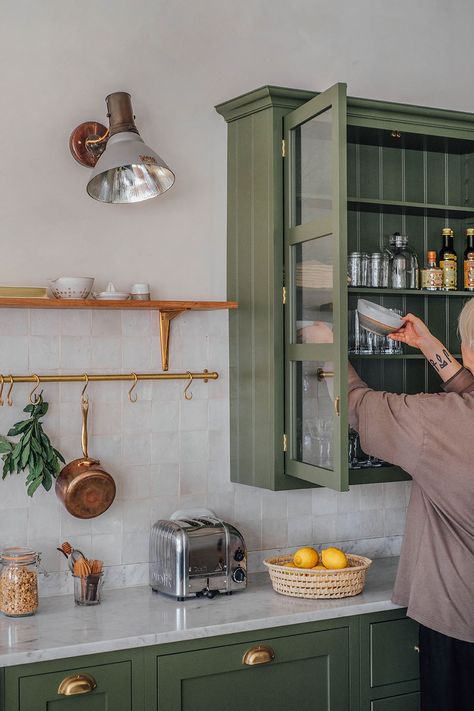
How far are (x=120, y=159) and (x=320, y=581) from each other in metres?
1.54

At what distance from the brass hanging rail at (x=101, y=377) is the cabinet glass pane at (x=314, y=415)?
401 mm

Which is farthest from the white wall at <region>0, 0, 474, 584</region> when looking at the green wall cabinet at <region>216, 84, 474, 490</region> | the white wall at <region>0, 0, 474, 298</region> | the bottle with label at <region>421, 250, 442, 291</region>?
the bottle with label at <region>421, 250, 442, 291</region>

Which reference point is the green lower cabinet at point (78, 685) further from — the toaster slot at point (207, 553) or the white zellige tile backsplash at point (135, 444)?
the white zellige tile backsplash at point (135, 444)

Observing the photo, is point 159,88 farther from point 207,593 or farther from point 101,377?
point 207,593

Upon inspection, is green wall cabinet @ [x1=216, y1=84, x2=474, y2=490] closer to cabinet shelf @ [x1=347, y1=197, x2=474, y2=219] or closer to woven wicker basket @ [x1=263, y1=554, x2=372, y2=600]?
cabinet shelf @ [x1=347, y1=197, x2=474, y2=219]

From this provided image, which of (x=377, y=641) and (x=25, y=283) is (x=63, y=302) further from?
(x=377, y=641)

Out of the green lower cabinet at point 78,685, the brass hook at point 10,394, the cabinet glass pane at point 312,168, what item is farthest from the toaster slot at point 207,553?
the cabinet glass pane at point 312,168

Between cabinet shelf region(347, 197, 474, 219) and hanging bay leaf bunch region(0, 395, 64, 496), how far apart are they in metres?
1.34

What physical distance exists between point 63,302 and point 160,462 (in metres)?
0.75

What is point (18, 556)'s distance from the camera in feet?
8.84

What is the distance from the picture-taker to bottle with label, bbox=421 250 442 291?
3.24 metres

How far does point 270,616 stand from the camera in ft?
8.91

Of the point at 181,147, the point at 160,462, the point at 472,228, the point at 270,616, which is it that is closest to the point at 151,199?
the point at 181,147

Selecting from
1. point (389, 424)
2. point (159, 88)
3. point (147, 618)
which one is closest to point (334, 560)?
point (389, 424)
